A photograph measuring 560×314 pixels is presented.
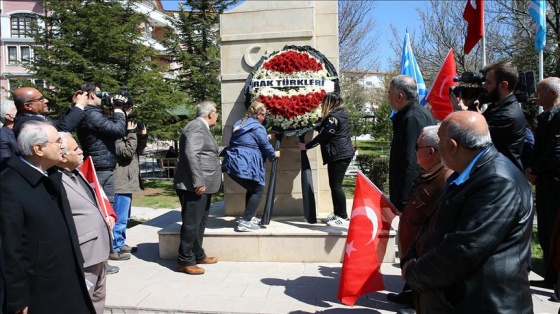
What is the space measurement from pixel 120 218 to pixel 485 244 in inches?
208

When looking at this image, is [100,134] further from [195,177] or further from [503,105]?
[503,105]

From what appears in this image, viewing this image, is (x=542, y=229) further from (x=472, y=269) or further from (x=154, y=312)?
(x=154, y=312)

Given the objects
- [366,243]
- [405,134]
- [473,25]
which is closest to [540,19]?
[473,25]

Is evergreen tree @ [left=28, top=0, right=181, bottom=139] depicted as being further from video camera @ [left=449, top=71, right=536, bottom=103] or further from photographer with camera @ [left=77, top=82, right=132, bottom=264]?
video camera @ [left=449, top=71, right=536, bottom=103]

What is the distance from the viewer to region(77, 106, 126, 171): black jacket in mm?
5551

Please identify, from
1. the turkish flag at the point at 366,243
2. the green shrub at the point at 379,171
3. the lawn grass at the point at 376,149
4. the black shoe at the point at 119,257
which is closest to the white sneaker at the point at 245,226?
the black shoe at the point at 119,257

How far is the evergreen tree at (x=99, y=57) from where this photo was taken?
1680cm

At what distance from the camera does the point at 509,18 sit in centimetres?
1786

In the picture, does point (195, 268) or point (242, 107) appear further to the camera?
point (242, 107)

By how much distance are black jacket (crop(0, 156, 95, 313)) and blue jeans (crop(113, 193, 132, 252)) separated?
11.2 ft

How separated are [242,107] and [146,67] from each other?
42.0 ft

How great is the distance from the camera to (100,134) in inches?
223

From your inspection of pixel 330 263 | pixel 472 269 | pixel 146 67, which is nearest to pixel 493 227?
pixel 472 269

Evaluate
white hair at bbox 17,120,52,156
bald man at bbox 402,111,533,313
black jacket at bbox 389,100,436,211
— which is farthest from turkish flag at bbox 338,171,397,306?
white hair at bbox 17,120,52,156
